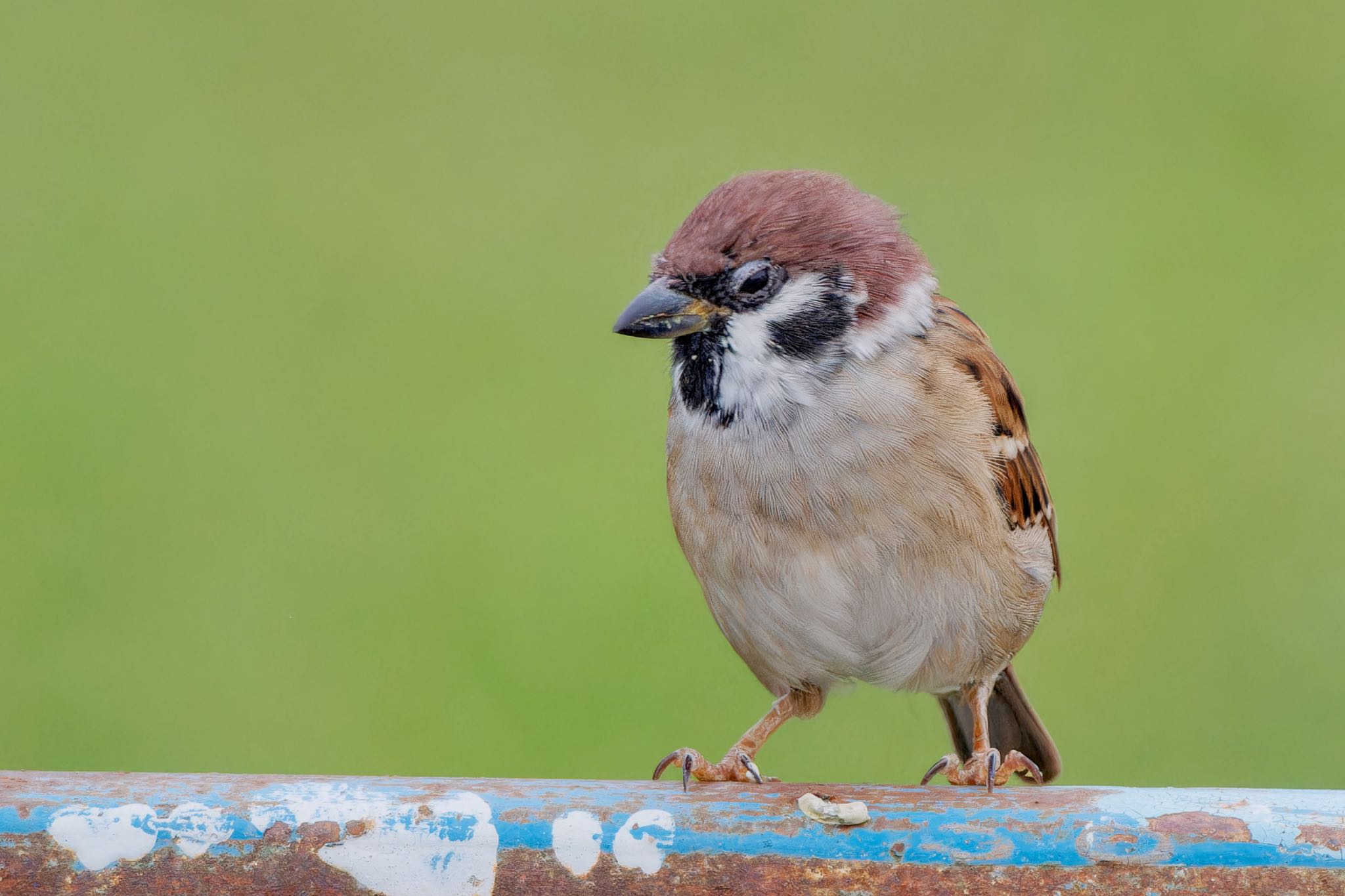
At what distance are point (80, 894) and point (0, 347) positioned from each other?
149 inches

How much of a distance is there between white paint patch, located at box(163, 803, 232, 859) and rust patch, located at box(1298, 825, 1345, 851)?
52.2 inches

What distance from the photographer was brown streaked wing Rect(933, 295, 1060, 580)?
9.88 feet

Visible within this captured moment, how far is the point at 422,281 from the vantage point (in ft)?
18.8

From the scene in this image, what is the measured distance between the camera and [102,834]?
2020 millimetres

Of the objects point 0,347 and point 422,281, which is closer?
point 0,347

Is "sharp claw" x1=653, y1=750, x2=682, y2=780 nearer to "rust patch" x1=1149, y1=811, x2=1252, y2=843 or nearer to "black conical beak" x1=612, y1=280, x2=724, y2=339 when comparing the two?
"black conical beak" x1=612, y1=280, x2=724, y2=339

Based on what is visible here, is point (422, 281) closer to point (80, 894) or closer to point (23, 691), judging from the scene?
point (23, 691)

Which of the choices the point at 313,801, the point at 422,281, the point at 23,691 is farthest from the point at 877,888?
the point at 422,281

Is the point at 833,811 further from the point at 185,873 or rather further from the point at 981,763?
the point at 981,763

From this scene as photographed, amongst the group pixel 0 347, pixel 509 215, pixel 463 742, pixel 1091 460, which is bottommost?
pixel 463 742

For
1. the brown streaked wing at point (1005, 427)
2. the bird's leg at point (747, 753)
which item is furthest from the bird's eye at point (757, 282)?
the bird's leg at point (747, 753)

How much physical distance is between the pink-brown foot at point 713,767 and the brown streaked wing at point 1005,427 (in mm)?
681

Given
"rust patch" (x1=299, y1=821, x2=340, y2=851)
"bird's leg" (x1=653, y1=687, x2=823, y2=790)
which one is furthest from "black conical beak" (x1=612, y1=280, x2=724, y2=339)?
"rust patch" (x1=299, y1=821, x2=340, y2=851)

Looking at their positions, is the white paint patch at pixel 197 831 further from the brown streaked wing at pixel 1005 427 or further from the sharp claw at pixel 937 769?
the brown streaked wing at pixel 1005 427
